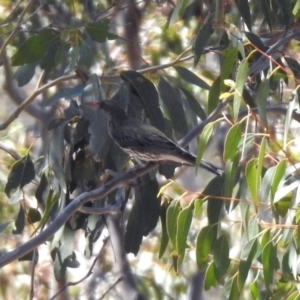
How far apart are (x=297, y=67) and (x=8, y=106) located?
2224 millimetres

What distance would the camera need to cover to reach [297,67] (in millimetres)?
3857

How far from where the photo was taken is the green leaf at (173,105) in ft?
12.3

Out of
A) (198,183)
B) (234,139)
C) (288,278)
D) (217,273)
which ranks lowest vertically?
(198,183)

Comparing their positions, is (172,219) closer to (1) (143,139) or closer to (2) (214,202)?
(2) (214,202)

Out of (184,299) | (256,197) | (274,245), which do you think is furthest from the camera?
(184,299)

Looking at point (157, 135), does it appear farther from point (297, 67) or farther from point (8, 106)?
point (8, 106)

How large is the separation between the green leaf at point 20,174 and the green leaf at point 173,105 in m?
0.68

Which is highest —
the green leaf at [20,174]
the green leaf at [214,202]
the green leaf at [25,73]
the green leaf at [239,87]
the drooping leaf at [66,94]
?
the green leaf at [239,87]

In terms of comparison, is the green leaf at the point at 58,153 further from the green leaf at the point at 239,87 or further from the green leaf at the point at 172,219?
the green leaf at the point at 239,87

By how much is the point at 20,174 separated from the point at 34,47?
2.10 feet

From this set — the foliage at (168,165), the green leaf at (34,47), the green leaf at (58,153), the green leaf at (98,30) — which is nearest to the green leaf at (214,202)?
the foliage at (168,165)

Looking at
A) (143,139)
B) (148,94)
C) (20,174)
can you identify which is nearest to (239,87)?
(148,94)

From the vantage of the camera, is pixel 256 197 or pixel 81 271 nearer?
pixel 256 197

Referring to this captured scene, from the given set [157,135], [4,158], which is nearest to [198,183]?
[4,158]
